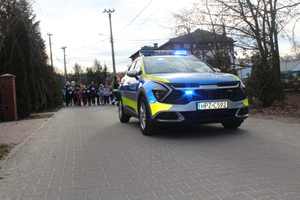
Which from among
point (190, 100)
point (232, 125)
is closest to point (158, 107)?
point (190, 100)

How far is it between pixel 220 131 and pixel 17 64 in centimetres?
978

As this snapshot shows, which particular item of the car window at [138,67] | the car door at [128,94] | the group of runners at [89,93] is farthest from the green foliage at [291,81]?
the group of runners at [89,93]

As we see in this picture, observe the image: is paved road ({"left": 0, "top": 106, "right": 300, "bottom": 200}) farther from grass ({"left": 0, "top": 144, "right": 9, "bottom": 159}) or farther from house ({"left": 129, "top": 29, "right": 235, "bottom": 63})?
house ({"left": 129, "top": 29, "right": 235, "bottom": 63})

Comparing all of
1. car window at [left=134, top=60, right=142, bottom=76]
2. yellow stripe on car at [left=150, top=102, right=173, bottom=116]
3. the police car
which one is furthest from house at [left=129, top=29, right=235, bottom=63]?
yellow stripe on car at [left=150, top=102, right=173, bottom=116]

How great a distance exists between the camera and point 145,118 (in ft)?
22.3

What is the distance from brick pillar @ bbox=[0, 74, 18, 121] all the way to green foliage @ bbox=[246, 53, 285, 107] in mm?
9653

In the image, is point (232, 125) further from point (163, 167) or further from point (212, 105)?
point (163, 167)

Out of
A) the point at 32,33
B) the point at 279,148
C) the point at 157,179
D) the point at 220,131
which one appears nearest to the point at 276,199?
the point at 157,179

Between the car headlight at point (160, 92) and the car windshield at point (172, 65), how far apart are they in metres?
1.02

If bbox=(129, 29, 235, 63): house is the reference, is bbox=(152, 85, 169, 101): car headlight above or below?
below

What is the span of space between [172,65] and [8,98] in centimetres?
793

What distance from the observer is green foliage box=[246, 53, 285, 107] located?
11039mm

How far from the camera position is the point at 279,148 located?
200 inches

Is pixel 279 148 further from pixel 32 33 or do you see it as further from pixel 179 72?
pixel 32 33
